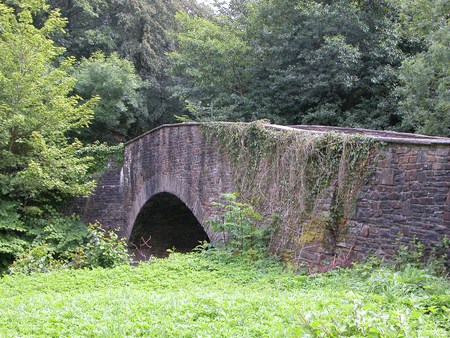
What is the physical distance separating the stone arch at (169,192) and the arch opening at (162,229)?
170 mm

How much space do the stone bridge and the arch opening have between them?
0.03m

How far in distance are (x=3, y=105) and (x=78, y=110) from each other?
2081 millimetres

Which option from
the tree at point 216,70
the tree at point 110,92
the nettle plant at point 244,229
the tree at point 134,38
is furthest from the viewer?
the tree at point 134,38

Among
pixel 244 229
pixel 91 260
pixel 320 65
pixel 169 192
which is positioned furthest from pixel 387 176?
pixel 320 65

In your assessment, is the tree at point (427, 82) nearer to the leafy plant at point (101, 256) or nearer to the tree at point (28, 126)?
the leafy plant at point (101, 256)

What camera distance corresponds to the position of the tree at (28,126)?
1205 cm

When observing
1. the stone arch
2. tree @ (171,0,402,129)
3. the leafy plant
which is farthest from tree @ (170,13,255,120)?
the leafy plant

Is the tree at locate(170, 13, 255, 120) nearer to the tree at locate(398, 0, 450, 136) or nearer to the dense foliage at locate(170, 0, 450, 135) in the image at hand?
the dense foliage at locate(170, 0, 450, 135)

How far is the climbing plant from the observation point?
6270 millimetres

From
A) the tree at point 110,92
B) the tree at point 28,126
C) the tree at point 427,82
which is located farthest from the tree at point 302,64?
the tree at point 28,126

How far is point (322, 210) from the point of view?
6.55 m

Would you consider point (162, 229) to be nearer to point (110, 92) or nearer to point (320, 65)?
point (110, 92)

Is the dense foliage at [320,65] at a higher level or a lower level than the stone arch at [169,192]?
higher

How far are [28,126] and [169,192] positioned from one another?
4085 mm
